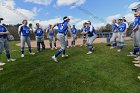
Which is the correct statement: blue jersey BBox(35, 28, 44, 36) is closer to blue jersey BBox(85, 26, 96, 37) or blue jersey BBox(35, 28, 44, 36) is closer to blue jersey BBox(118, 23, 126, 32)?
blue jersey BBox(85, 26, 96, 37)

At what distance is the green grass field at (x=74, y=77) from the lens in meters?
9.41

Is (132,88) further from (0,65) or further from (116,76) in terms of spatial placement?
(0,65)

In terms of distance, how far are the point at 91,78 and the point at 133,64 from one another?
3986mm

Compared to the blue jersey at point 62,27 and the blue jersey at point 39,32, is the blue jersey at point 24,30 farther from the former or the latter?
the blue jersey at point 62,27

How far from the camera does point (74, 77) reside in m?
10.6

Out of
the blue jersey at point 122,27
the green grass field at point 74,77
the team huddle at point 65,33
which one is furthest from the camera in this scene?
the blue jersey at point 122,27

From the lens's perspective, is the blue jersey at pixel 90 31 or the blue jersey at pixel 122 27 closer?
the blue jersey at pixel 90 31

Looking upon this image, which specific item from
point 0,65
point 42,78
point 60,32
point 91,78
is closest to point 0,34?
point 0,65

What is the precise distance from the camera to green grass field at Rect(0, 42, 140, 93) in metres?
9.41

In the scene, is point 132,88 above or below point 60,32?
below

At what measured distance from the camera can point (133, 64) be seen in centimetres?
1359

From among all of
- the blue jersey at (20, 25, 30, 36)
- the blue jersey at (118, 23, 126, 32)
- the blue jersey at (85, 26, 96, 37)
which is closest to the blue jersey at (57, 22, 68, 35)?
the blue jersey at (85, 26, 96, 37)

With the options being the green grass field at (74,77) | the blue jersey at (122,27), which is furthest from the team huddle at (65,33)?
the green grass field at (74,77)

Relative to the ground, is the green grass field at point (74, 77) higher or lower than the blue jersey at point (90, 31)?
lower
